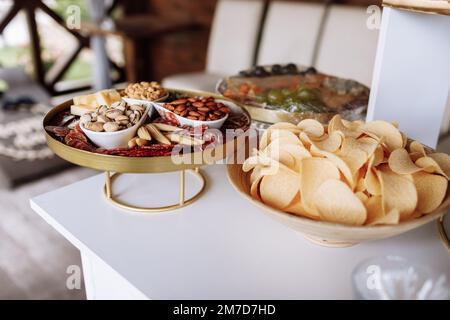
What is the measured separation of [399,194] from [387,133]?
16 cm

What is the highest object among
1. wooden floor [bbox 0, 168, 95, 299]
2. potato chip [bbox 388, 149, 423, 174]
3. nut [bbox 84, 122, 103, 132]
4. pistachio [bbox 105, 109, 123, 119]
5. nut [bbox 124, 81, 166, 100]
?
nut [bbox 124, 81, 166, 100]

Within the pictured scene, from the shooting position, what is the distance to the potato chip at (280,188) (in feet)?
2.02

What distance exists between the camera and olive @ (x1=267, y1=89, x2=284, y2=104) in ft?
3.43

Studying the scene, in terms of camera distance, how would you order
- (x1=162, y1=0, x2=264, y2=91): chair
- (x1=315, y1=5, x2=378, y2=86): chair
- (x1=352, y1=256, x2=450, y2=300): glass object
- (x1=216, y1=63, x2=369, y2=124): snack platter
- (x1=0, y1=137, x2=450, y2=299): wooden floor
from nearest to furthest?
(x1=352, y1=256, x2=450, y2=300): glass object → (x1=216, y1=63, x2=369, y2=124): snack platter → (x1=0, y1=137, x2=450, y2=299): wooden floor → (x1=315, y1=5, x2=378, y2=86): chair → (x1=162, y1=0, x2=264, y2=91): chair

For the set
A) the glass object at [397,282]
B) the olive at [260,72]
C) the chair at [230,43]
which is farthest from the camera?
the chair at [230,43]

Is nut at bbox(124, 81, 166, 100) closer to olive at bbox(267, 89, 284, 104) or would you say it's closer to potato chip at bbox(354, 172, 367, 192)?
olive at bbox(267, 89, 284, 104)

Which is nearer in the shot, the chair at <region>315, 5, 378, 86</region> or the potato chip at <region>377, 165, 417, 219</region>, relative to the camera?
the potato chip at <region>377, 165, 417, 219</region>

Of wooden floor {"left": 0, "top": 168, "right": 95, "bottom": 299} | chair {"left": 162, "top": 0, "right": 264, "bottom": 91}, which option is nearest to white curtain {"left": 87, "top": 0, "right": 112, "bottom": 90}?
chair {"left": 162, "top": 0, "right": 264, "bottom": 91}

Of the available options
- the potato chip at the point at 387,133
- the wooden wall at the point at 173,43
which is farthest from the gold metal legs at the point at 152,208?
the wooden wall at the point at 173,43

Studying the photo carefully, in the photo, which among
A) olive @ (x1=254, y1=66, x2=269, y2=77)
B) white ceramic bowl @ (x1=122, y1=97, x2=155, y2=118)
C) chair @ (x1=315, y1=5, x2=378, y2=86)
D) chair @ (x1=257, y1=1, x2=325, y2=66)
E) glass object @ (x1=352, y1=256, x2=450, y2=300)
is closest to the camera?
glass object @ (x1=352, y1=256, x2=450, y2=300)

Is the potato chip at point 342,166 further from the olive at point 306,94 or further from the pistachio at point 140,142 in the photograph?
the olive at point 306,94

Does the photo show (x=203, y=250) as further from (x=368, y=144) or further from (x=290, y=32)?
(x=290, y=32)

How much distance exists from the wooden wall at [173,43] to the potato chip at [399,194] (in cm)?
284

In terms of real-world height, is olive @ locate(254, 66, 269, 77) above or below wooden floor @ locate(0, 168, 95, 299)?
above
